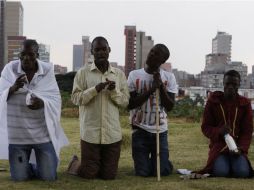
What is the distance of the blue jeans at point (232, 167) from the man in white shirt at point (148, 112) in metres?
0.56

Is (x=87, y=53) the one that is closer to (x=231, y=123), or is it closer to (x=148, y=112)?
(x=148, y=112)

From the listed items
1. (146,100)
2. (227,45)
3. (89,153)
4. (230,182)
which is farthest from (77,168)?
(227,45)

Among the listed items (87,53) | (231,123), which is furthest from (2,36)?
(231,123)

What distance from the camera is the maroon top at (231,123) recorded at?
5.23m

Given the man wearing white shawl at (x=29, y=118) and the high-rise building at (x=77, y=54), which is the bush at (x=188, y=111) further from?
the high-rise building at (x=77, y=54)

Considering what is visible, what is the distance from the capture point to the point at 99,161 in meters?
5.16

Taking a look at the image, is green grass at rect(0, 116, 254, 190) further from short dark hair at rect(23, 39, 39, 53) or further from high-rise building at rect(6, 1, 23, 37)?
high-rise building at rect(6, 1, 23, 37)

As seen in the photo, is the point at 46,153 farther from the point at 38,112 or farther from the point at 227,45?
the point at 227,45

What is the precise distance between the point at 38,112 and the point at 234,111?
6.78ft

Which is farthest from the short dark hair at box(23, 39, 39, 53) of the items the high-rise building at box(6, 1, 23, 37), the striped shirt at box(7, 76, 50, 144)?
the high-rise building at box(6, 1, 23, 37)

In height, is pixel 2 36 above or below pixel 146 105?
above

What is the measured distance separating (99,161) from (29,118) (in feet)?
2.81

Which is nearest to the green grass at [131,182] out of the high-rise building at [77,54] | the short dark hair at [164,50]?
the short dark hair at [164,50]

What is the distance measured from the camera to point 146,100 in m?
5.25
